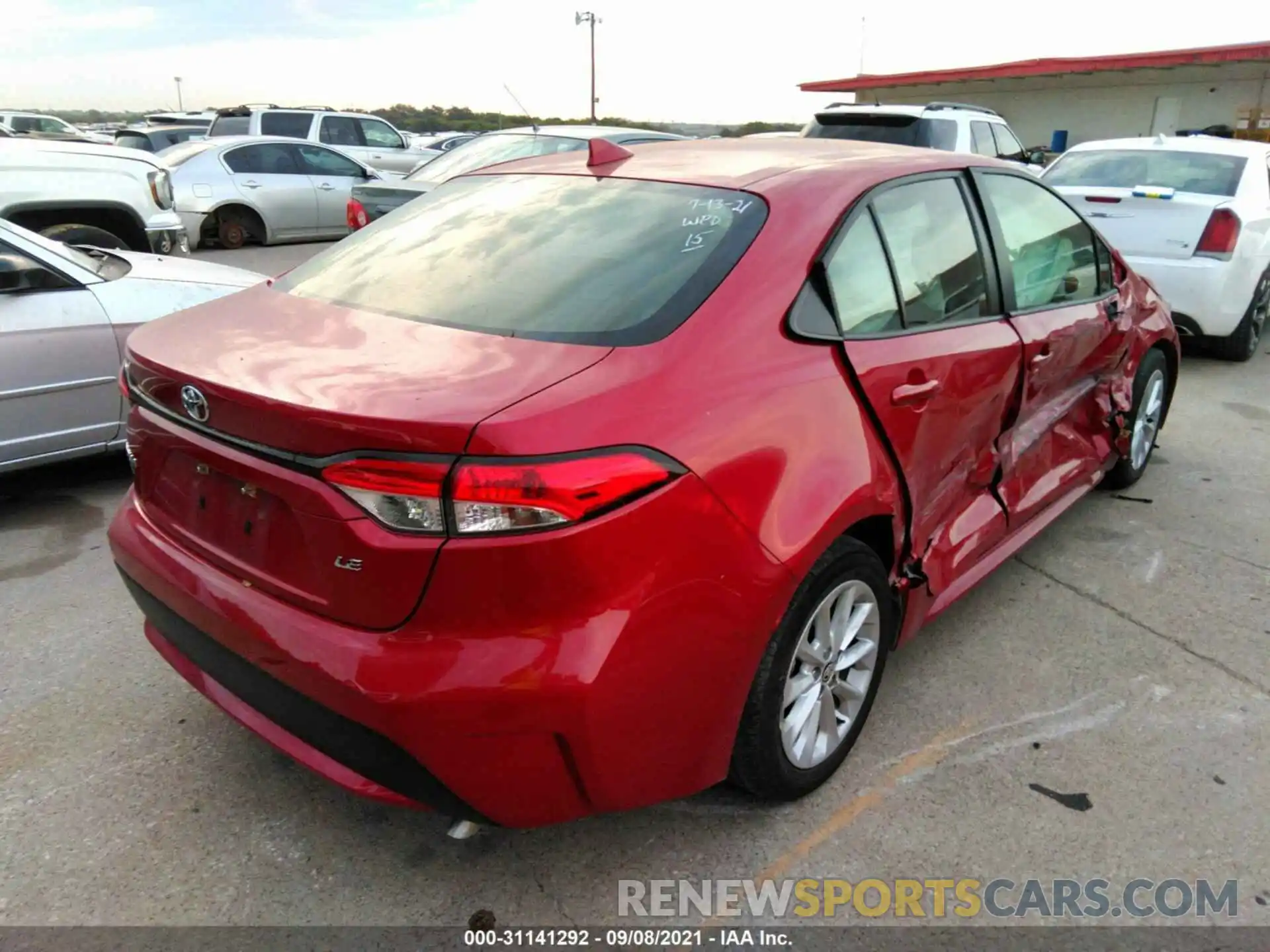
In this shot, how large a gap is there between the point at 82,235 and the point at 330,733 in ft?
20.0

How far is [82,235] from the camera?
6598 mm

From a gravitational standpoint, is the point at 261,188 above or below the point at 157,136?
below

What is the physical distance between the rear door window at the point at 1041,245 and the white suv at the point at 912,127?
17.8ft

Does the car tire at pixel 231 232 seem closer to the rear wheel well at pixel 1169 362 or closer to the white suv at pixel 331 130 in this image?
the white suv at pixel 331 130

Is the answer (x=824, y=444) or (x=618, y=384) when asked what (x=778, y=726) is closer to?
(x=824, y=444)

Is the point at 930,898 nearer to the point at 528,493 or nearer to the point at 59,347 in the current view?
the point at 528,493

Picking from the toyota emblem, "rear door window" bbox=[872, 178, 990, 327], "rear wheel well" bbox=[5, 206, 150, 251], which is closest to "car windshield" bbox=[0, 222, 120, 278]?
"rear wheel well" bbox=[5, 206, 150, 251]

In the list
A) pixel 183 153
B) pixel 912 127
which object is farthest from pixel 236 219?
pixel 912 127

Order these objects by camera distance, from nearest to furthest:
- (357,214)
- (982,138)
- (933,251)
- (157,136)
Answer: (933,251), (357,214), (982,138), (157,136)

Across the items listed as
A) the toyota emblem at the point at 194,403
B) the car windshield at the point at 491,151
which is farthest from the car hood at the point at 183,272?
the toyota emblem at the point at 194,403

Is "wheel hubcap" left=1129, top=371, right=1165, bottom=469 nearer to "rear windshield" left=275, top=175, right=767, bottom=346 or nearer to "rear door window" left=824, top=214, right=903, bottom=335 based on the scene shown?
"rear door window" left=824, top=214, right=903, bottom=335

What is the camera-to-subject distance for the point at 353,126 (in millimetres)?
15242

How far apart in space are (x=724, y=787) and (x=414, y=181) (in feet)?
23.1

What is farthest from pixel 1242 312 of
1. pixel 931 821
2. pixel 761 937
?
pixel 761 937
